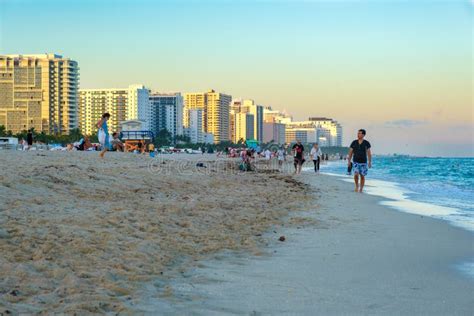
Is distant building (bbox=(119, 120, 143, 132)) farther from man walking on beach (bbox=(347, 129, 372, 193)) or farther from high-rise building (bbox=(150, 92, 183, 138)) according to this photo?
high-rise building (bbox=(150, 92, 183, 138))

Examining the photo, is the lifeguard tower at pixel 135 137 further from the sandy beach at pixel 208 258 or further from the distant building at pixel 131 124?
the sandy beach at pixel 208 258

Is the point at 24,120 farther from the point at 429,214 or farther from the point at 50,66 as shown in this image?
the point at 429,214

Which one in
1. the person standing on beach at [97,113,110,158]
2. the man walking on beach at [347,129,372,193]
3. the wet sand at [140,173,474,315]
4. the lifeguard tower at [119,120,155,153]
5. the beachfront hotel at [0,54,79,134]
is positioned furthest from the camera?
the beachfront hotel at [0,54,79,134]

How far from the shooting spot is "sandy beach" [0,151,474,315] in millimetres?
3492

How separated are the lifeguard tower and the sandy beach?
103ft

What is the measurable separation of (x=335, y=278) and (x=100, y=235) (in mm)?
2343

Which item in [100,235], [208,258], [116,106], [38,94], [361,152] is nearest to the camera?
[208,258]

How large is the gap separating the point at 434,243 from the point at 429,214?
A: 3.51m

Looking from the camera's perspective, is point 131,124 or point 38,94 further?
point 38,94

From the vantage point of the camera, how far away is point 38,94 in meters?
158

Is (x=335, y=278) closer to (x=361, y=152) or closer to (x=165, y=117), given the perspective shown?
(x=361, y=152)

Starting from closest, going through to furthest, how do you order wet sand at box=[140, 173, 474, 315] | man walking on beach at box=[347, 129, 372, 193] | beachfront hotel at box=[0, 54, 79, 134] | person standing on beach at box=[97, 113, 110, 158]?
wet sand at box=[140, 173, 474, 315] < man walking on beach at box=[347, 129, 372, 193] < person standing on beach at box=[97, 113, 110, 158] < beachfront hotel at box=[0, 54, 79, 134]

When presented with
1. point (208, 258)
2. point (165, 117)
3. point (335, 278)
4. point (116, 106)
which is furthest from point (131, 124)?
point (116, 106)

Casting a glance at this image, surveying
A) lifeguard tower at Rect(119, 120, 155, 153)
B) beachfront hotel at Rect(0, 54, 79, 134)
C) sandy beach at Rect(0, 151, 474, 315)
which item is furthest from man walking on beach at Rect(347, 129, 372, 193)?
beachfront hotel at Rect(0, 54, 79, 134)
